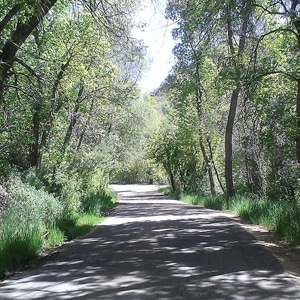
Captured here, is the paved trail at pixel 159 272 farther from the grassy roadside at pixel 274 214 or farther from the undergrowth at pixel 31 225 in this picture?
the grassy roadside at pixel 274 214

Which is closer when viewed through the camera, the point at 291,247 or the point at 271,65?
the point at 291,247

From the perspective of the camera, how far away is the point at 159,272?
24.7 feet

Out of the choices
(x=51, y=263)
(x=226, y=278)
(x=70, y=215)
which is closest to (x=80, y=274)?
(x=51, y=263)

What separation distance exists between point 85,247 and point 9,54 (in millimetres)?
4940

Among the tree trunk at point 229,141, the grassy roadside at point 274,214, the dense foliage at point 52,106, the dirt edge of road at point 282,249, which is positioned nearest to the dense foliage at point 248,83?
the tree trunk at point 229,141

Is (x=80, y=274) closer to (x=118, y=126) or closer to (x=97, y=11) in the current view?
(x=97, y=11)

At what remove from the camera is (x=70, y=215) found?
15.0 metres

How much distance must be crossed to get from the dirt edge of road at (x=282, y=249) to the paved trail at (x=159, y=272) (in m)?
0.19

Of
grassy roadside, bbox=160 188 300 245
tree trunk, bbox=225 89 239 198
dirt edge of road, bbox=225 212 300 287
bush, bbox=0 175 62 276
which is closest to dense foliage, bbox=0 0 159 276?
bush, bbox=0 175 62 276

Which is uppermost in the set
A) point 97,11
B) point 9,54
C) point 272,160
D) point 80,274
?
point 97,11

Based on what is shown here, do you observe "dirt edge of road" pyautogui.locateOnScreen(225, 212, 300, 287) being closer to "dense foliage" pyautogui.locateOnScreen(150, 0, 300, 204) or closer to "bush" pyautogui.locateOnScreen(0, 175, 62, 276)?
"dense foliage" pyautogui.locateOnScreen(150, 0, 300, 204)

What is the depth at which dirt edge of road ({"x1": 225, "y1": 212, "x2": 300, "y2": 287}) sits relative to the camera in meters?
7.74

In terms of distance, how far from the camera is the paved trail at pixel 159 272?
623 cm

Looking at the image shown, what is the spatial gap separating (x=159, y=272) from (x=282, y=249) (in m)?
3.71
